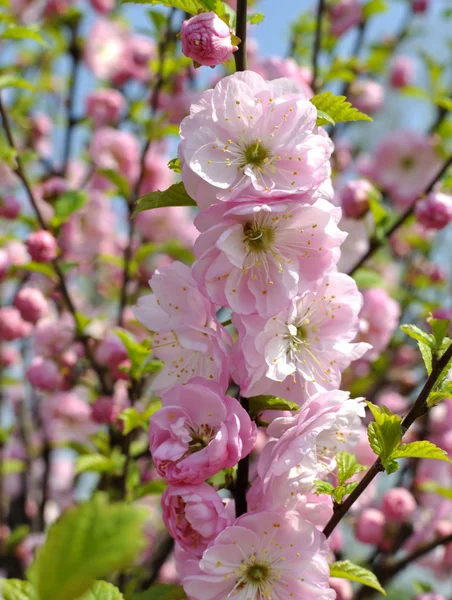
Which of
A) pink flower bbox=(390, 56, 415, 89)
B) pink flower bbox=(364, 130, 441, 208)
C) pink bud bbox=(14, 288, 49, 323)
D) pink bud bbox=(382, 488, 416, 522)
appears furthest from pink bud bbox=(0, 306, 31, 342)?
pink flower bbox=(390, 56, 415, 89)

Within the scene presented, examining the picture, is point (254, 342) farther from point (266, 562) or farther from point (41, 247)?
point (41, 247)

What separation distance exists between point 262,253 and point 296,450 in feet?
1.11

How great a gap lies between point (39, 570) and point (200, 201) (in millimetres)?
690

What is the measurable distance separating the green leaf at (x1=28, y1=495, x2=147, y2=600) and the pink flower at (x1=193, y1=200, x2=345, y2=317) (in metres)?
0.57

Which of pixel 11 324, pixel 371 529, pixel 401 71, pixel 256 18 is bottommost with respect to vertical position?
pixel 371 529

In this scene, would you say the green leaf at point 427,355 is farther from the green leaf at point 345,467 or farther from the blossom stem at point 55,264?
the blossom stem at point 55,264

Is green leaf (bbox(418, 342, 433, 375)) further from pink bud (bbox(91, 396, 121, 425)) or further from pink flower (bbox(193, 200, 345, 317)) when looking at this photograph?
pink bud (bbox(91, 396, 121, 425))

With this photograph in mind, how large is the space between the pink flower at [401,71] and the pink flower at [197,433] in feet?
12.1

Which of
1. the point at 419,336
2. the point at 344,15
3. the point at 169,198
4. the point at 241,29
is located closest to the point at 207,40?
the point at 241,29

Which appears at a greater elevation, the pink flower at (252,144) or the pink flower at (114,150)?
the pink flower at (252,144)

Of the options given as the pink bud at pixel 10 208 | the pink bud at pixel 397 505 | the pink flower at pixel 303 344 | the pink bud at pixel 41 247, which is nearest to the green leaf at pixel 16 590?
the pink flower at pixel 303 344

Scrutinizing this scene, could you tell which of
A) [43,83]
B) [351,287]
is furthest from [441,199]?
[43,83]

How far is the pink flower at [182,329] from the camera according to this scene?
3.49 ft

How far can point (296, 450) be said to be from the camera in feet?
3.24
